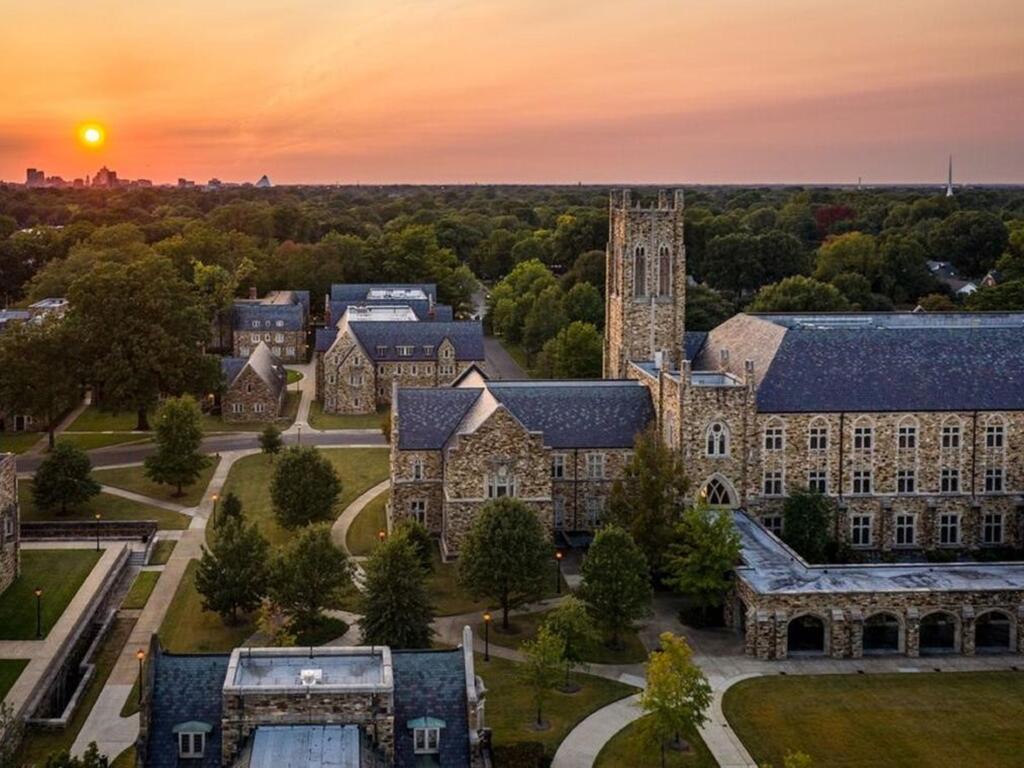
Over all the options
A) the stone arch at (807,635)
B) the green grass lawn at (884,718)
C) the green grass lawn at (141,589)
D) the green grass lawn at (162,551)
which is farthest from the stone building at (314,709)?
the green grass lawn at (162,551)

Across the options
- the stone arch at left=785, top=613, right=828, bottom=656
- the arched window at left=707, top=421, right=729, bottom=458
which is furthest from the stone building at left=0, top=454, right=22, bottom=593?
the stone arch at left=785, top=613, right=828, bottom=656

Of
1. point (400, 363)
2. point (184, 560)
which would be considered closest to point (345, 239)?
point (400, 363)

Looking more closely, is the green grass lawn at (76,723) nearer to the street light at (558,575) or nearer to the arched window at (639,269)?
the street light at (558,575)

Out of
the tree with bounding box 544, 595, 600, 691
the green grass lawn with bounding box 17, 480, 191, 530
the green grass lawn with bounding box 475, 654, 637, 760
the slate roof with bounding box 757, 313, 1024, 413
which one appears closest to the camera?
the green grass lawn with bounding box 475, 654, 637, 760

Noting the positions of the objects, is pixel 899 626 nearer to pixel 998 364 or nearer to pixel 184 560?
pixel 998 364

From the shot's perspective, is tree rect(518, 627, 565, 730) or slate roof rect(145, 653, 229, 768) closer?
slate roof rect(145, 653, 229, 768)

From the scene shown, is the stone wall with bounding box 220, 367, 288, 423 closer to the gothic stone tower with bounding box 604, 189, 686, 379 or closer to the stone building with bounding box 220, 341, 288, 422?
the stone building with bounding box 220, 341, 288, 422
